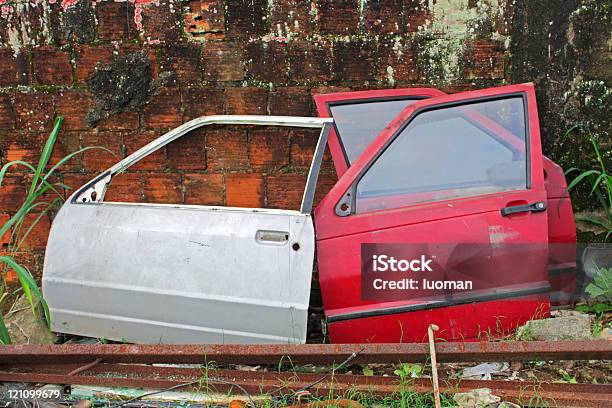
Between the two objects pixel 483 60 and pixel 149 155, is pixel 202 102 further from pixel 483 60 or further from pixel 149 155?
pixel 483 60

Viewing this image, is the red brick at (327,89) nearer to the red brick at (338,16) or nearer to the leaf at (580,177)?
the red brick at (338,16)

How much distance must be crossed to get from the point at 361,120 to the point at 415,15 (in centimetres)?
80

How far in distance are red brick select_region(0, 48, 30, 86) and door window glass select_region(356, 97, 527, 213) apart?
2.34m

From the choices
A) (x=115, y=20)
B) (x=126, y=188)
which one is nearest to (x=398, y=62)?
(x=115, y=20)

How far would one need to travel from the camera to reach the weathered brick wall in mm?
3947

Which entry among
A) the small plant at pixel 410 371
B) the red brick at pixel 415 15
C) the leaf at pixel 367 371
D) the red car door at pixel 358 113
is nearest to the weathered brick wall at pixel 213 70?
the red brick at pixel 415 15

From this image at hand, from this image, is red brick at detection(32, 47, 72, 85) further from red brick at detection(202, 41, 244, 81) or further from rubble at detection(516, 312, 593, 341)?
rubble at detection(516, 312, 593, 341)

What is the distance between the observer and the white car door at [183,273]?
10.3 feet

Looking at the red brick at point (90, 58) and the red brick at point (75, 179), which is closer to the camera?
the red brick at point (90, 58)

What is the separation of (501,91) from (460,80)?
670mm

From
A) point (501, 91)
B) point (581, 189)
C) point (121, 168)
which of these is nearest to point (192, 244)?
point (121, 168)

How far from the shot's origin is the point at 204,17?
4.00 metres

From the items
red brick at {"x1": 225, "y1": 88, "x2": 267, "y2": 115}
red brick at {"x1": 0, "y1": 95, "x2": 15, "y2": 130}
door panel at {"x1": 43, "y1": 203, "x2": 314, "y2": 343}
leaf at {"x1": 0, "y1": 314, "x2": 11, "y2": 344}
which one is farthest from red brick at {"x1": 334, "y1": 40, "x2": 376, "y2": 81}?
leaf at {"x1": 0, "y1": 314, "x2": 11, "y2": 344}

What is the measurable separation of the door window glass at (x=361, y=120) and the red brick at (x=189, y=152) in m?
0.91
